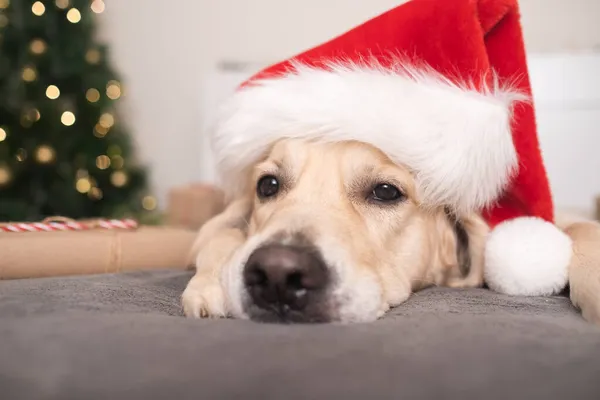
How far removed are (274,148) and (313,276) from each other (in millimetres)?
696

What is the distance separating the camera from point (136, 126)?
5125mm

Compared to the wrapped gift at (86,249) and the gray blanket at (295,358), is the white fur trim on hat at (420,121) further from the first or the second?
the wrapped gift at (86,249)

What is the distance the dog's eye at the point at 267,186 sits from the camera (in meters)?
1.80

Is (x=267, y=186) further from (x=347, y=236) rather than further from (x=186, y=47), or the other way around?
(x=186, y=47)

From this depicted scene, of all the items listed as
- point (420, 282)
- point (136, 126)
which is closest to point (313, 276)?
point (420, 282)

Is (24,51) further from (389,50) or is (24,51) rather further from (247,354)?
(247,354)

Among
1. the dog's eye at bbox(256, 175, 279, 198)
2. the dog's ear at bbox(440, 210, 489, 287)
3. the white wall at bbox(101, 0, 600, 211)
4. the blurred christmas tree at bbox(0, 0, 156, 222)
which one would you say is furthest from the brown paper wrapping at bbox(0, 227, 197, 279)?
the white wall at bbox(101, 0, 600, 211)

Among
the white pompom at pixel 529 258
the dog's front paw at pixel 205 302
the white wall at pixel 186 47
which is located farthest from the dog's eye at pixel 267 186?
the white wall at pixel 186 47

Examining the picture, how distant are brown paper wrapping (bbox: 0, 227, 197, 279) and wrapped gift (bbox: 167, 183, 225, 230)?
3.67 feet

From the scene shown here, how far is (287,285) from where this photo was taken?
1199 mm

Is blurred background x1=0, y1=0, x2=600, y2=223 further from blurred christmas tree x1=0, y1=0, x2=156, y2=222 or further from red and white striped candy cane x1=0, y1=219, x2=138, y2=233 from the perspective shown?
red and white striped candy cane x1=0, y1=219, x2=138, y2=233

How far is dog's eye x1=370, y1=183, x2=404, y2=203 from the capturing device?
1657 mm

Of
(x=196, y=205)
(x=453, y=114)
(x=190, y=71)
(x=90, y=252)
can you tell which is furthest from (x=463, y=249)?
(x=190, y=71)

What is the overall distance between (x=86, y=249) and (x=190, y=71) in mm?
3387
